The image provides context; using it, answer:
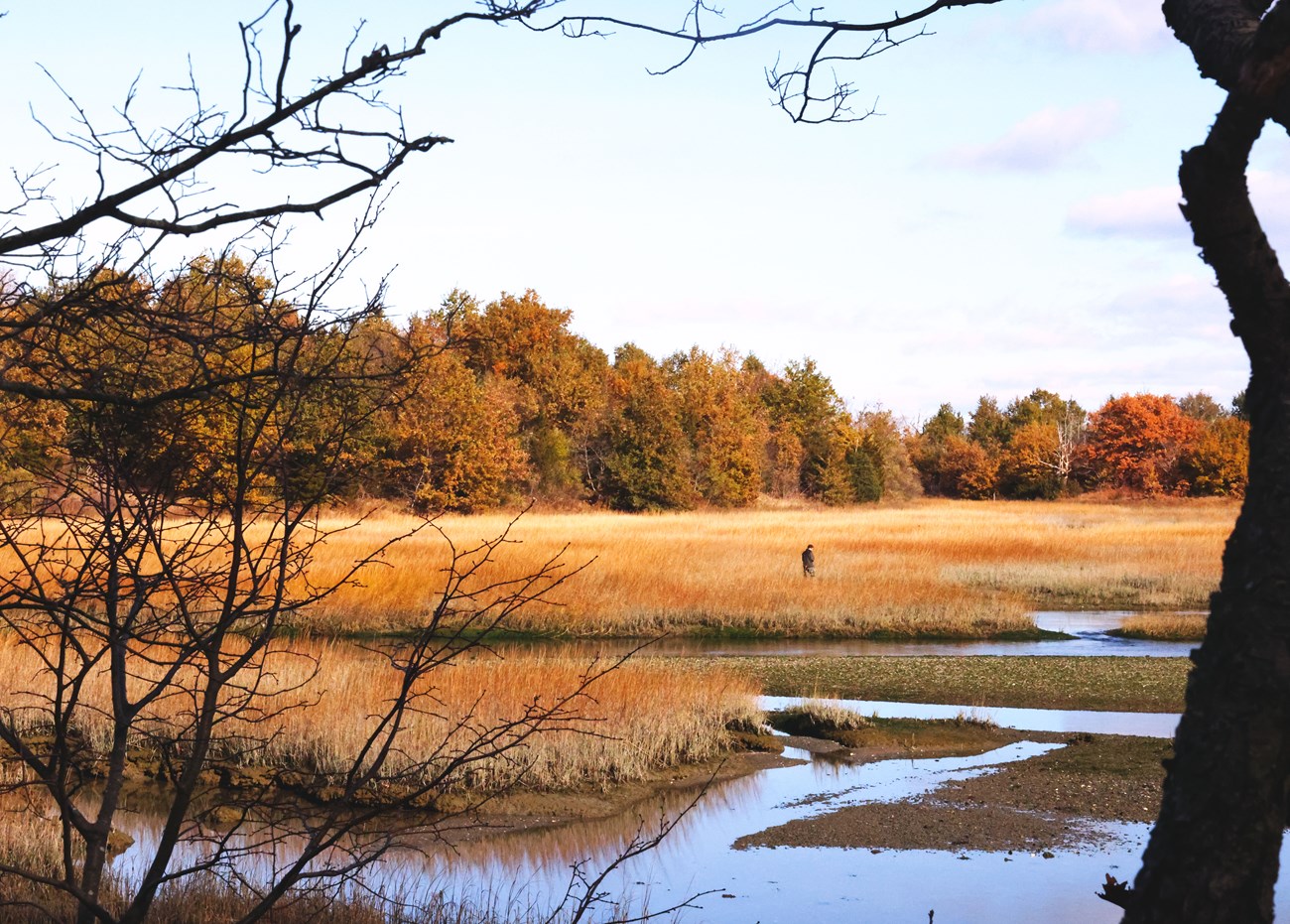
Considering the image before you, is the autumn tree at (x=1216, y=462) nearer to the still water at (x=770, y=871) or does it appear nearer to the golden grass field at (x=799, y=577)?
the golden grass field at (x=799, y=577)

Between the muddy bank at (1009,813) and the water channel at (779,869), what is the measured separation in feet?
0.63

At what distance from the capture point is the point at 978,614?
81.9ft

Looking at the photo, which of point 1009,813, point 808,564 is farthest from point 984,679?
point 808,564

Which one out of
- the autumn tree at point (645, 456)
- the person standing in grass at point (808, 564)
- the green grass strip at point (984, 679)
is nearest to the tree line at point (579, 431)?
the autumn tree at point (645, 456)

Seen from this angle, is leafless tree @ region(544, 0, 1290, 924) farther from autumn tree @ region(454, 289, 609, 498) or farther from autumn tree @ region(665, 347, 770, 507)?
autumn tree @ region(665, 347, 770, 507)

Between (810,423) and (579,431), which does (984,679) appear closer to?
(579,431)

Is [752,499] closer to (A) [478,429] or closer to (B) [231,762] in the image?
(A) [478,429]

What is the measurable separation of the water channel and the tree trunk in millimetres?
5778

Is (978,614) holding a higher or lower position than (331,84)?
lower

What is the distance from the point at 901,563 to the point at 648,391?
3574cm

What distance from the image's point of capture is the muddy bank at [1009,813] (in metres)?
10.1

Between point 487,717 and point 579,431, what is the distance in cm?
5556

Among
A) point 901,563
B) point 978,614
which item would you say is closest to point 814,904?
point 978,614

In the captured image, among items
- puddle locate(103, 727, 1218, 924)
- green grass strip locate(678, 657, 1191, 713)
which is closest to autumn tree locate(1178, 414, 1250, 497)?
green grass strip locate(678, 657, 1191, 713)
